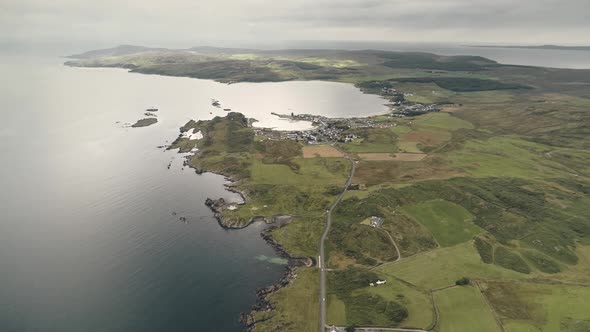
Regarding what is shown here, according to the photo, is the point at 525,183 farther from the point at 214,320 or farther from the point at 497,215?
the point at 214,320

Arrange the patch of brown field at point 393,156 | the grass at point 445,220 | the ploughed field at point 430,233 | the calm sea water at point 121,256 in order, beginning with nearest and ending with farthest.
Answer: the calm sea water at point 121,256 → the ploughed field at point 430,233 → the grass at point 445,220 → the patch of brown field at point 393,156

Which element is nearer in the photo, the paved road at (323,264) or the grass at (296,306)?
the grass at (296,306)

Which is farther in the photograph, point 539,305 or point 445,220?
point 445,220

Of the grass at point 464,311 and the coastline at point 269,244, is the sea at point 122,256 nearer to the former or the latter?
the coastline at point 269,244

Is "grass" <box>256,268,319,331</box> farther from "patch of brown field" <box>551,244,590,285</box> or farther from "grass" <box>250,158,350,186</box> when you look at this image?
"patch of brown field" <box>551,244,590,285</box>

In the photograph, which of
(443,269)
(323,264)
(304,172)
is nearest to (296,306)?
(323,264)

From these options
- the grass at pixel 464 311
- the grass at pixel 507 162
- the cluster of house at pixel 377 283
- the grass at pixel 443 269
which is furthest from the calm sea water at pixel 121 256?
the grass at pixel 507 162

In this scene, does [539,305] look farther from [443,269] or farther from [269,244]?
[269,244]
